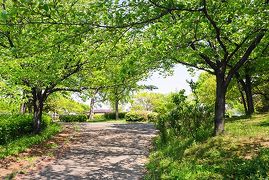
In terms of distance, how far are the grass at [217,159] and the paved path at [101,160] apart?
3.00 ft

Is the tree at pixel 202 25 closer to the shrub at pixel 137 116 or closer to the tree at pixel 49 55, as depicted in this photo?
the tree at pixel 49 55

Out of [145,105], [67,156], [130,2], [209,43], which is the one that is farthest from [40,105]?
[145,105]

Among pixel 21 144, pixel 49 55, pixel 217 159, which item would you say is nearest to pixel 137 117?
pixel 21 144

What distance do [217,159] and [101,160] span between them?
5486mm

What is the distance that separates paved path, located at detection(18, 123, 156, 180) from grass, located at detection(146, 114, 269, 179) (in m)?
0.91

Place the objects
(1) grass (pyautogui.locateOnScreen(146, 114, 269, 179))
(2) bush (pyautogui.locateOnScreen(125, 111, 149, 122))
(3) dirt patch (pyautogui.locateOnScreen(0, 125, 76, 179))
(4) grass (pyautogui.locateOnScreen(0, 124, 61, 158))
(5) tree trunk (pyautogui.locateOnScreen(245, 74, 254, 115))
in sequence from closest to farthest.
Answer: (1) grass (pyautogui.locateOnScreen(146, 114, 269, 179)) < (3) dirt patch (pyautogui.locateOnScreen(0, 125, 76, 179)) < (4) grass (pyautogui.locateOnScreen(0, 124, 61, 158)) < (5) tree trunk (pyautogui.locateOnScreen(245, 74, 254, 115)) < (2) bush (pyautogui.locateOnScreen(125, 111, 149, 122))

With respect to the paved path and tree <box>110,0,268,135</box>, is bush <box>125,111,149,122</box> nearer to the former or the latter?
the paved path

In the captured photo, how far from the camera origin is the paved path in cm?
1095

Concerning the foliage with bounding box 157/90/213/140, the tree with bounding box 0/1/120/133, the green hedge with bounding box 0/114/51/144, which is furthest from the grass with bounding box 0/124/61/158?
the foliage with bounding box 157/90/213/140

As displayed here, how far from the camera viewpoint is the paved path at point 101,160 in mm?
10953

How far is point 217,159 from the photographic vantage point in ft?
34.4

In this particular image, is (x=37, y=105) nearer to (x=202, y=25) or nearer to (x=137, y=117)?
(x=202, y=25)

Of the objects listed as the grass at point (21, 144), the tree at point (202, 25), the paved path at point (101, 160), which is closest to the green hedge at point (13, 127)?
the grass at point (21, 144)

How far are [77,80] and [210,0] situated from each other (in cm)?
1326
